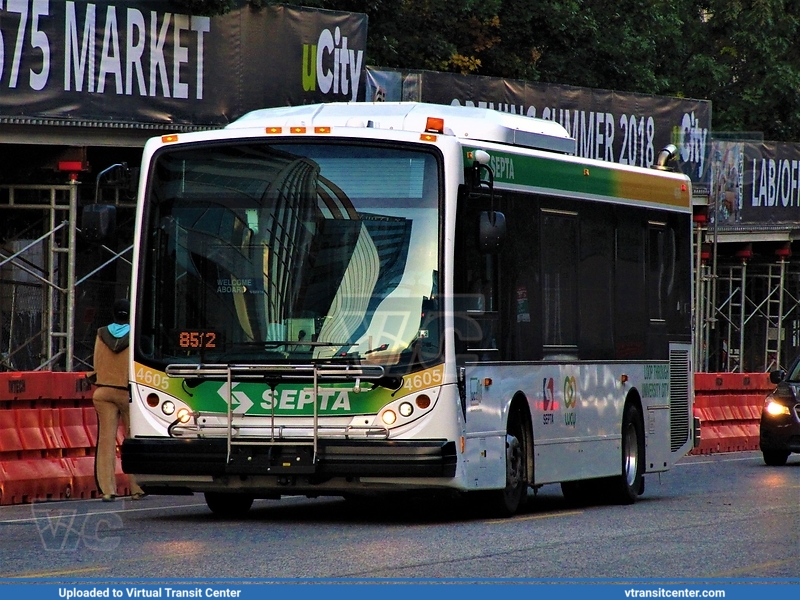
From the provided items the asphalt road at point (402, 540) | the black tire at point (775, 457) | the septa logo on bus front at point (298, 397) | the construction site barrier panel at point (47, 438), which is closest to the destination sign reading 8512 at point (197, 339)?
the septa logo on bus front at point (298, 397)

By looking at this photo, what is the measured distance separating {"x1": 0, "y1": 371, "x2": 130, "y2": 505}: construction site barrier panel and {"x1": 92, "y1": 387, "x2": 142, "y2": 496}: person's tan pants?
1.43 feet

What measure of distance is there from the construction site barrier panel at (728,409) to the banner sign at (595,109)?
5.62 meters

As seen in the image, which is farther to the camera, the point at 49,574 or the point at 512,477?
the point at 512,477

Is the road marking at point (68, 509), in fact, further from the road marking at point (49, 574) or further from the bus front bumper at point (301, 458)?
the road marking at point (49, 574)

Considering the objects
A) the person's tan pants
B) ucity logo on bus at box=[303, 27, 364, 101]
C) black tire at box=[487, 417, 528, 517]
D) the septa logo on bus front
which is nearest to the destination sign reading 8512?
the septa logo on bus front

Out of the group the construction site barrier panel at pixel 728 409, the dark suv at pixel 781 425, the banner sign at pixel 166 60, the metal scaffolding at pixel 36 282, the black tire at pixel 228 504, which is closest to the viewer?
the black tire at pixel 228 504

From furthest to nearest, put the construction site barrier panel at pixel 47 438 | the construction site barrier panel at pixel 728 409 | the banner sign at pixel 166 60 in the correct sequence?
the construction site barrier panel at pixel 728 409
the banner sign at pixel 166 60
the construction site barrier panel at pixel 47 438

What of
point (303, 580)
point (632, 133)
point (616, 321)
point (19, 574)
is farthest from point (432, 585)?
point (632, 133)

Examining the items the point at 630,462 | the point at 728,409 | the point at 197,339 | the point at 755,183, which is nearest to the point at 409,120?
the point at 197,339

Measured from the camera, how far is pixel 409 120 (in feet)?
45.9

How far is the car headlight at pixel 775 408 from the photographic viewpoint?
2284 centimetres

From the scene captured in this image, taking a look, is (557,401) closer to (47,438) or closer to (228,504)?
(228,504)

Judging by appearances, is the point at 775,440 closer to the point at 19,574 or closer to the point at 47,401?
the point at 47,401

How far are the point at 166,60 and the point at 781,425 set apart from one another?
9.38m
